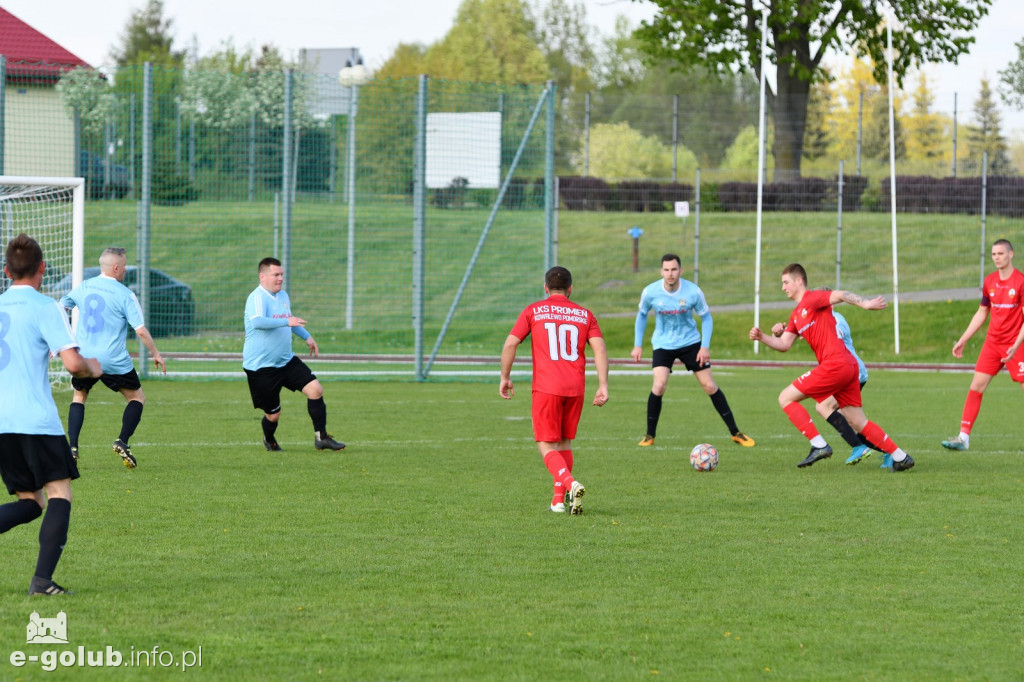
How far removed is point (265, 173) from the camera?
808 inches

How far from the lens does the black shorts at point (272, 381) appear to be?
1173 cm

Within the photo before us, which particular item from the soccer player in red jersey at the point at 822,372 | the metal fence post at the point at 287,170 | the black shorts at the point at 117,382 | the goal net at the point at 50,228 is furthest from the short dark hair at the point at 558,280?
the metal fence post at the point at 287,170

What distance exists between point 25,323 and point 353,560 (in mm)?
2270

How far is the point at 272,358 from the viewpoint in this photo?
11805 mm

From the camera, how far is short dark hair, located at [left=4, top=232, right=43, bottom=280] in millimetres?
5910

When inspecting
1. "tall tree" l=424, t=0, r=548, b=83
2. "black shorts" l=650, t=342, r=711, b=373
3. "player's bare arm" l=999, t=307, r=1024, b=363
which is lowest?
"black shorts" l=650, t=342, r=711, b=373

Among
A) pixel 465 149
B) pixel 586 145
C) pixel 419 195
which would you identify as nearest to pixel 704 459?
pixel 419 195

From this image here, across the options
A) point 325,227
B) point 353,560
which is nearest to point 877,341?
point 325,227

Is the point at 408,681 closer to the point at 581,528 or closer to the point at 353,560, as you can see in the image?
the point at 353,560

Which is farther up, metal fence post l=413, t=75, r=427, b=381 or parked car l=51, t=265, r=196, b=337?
metal fence post l=413, t=75, r=427, b=381

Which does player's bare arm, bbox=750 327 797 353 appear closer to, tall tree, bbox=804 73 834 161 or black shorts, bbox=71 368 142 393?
black shorts, bbox=71 368 142 393

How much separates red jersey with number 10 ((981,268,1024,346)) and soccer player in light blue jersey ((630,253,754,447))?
9.09ft

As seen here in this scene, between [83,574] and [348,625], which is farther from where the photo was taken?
[83,574]

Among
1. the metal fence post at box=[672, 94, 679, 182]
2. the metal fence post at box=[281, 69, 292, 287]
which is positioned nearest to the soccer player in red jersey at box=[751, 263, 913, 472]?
the metal fence post at box=[281, 69, 292, 287]
